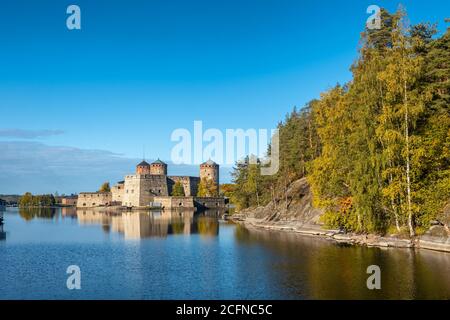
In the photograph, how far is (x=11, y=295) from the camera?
1886cm

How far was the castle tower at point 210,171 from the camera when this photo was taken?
5305 inches

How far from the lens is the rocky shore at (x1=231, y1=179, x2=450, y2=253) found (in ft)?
93.9

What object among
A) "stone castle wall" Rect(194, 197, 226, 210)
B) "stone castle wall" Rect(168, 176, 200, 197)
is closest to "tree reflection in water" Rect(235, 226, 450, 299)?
"stone castle wall" Rect(194, 197, 226, 210)

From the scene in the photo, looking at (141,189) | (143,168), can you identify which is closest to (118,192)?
(143,168)

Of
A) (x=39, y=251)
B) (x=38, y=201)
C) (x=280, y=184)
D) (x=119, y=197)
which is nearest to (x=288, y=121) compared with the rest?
(x=280, y=184)

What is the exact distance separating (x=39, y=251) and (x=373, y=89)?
84.8 feet

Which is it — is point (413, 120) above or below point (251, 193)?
above

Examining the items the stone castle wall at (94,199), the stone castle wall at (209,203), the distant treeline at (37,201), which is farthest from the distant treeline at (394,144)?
Answer: the distant treeline at (37,201)

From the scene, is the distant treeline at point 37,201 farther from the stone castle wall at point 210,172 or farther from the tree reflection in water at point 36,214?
the stone castle wall at point 210,172

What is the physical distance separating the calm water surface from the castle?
76786 mm

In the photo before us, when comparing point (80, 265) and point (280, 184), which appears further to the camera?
point (280, 184)

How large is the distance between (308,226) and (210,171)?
91.7 metres

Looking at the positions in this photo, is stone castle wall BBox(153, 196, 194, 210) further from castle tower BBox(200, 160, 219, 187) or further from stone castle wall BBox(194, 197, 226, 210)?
castle tower BBox(200, 160, 219, 187)
